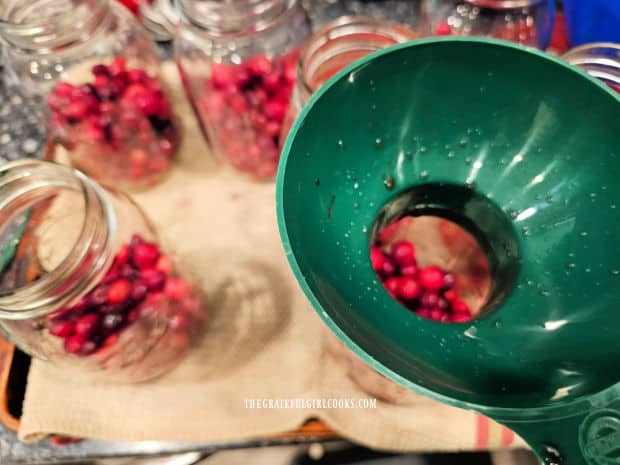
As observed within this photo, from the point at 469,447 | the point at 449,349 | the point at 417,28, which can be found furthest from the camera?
the point at 417,28

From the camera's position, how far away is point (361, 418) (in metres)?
0.41

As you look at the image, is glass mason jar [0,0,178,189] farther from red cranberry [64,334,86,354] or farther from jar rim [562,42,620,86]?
jar rim [562,42,620,86]

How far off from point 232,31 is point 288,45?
67 millimetres

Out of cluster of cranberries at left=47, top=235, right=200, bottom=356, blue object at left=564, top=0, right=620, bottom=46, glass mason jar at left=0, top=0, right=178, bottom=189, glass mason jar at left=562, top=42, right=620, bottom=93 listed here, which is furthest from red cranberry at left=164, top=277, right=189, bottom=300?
blue object at left=564, top=0, right=620, bottom=46

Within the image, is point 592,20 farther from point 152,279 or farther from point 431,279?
point 152,279

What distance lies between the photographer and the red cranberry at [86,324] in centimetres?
37

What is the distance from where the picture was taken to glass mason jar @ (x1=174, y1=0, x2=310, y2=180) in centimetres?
46

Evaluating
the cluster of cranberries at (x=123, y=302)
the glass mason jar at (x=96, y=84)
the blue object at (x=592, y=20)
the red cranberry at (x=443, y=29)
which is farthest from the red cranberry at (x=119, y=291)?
the blue object at (x=592, y=20)

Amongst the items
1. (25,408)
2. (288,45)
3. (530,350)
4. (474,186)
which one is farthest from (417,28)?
(25,408)

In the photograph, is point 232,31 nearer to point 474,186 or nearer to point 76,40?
point 76,40

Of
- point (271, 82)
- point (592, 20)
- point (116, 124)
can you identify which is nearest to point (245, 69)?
point (271, 82)

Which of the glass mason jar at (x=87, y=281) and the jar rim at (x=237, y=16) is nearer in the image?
the glass mason jar at (x=87, y=281)

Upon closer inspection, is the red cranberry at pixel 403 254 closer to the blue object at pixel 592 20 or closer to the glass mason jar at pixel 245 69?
the glass mason jar at pixel 245 69

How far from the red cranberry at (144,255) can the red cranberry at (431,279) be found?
0.75 ft
